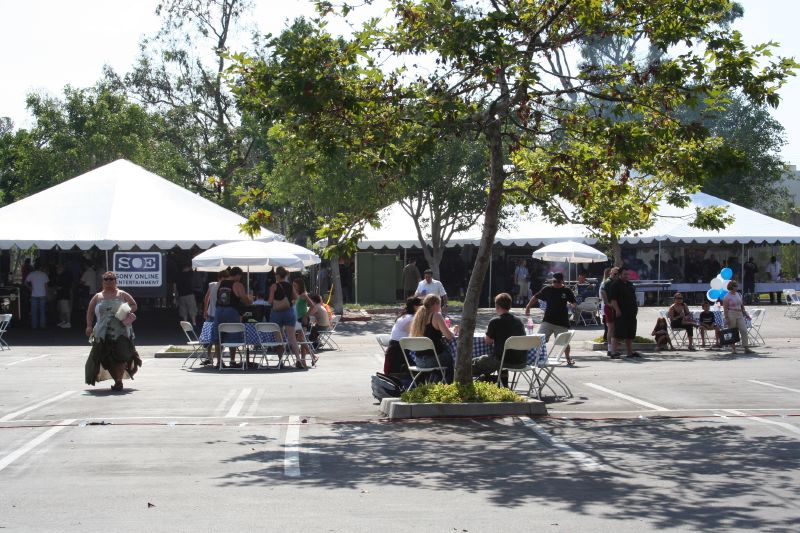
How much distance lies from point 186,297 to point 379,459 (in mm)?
18230

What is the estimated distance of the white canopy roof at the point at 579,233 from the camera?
37.0 metres

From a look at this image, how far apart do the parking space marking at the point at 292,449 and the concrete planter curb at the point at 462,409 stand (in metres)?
1.18

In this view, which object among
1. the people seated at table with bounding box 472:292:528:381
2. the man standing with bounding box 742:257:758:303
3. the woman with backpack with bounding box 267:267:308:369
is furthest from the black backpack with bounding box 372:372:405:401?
the man standing with bounding box 742:257:758:303

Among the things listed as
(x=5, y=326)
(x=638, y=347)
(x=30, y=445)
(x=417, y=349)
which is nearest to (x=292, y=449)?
(x=30, y=445)

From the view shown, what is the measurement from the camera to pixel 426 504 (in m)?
7.82

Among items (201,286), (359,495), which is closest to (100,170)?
(201,286)

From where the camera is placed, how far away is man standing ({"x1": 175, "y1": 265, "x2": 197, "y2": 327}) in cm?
2717

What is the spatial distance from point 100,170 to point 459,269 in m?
15.3

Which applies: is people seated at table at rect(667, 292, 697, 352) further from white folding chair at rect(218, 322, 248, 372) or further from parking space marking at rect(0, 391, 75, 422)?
parking space marking at rect(0, 391, 75, 422)

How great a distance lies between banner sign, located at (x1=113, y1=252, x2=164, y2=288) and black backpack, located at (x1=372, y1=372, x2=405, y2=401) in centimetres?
1381

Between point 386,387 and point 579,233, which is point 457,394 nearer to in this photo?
point 386,387

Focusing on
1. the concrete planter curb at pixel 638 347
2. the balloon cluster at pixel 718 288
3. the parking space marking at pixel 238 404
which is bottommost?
the parking space marking at pixel 238 404

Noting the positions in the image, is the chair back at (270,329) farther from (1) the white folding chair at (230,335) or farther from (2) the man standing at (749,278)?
(2) the man standing at (749,278)

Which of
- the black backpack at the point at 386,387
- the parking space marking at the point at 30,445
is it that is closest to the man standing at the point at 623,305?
the black backpack at the point at 386,387
